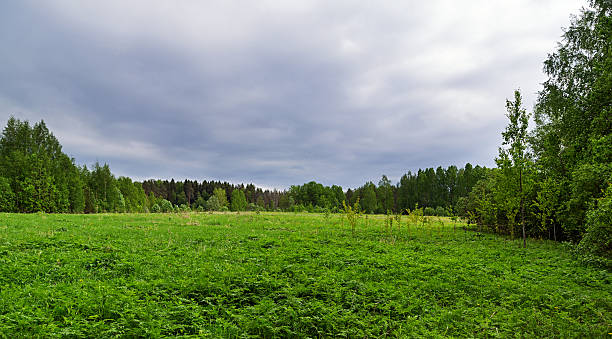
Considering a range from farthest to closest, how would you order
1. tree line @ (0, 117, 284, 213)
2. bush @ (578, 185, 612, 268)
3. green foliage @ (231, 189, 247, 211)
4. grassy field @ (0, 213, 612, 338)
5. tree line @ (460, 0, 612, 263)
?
green foliage @ (231, 189, 247, 211) → tree line @ (0, 117, 284, 213) → tree line @ (460, 0, 612, 263) → bush @ (578, 185, 612, 268) → grassy field @ (0, 213, 612, 338)

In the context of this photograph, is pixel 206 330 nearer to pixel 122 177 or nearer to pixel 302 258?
pixel 302 258

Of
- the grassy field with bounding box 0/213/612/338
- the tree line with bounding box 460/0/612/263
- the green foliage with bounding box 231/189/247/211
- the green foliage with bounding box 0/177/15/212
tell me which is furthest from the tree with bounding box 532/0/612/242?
the green foliage with bounding box 231/189/247/211

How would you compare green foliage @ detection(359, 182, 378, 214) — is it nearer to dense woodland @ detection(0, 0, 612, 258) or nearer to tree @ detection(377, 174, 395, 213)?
tree @ detection(377, 174, 395, 213)

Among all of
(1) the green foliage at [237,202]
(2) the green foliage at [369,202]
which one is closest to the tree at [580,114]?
(2) the green foliage at [369,202]

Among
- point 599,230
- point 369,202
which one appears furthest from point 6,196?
point 369,202

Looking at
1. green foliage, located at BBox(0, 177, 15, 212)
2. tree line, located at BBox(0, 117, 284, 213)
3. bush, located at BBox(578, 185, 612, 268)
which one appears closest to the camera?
bush, located at BBox(578, 185, 612, 268)

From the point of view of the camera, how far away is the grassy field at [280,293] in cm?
561

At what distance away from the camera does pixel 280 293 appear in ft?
24.7

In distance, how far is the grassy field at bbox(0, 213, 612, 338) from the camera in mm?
5609

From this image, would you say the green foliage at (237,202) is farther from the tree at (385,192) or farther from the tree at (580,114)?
the tree at (580,114)

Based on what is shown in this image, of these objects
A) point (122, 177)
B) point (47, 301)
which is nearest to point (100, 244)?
point (47, 301)

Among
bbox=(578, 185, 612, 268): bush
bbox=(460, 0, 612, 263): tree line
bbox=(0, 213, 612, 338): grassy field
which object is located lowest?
bbox=(0, 213, 612, 338): grassy field

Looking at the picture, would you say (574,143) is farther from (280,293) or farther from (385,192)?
(385,192)

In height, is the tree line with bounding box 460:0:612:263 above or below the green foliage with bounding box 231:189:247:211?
above
